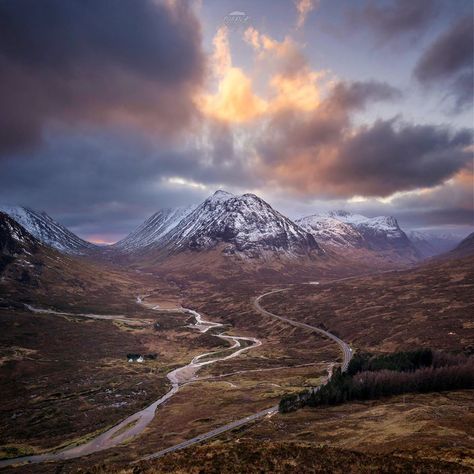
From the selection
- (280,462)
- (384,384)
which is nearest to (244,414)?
(384,384)

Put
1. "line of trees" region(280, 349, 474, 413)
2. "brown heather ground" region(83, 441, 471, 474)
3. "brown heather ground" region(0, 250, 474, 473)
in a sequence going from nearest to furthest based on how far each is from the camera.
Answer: "brown heather ground" region(83, 441, 471, 474) < "brown heather ground" region(0, 250, 474, 473) < "line of trees" region(280, 349, 474, 413)

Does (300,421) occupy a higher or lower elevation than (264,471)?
lower

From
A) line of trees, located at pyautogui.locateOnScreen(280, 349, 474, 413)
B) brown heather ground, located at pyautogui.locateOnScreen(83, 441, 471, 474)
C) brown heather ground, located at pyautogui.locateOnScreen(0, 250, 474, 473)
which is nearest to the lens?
brown heather ground, located at pyautogui.locateOnScreen(83, 441, 471, 474)

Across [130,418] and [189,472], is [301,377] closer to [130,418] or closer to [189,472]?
[130,418]

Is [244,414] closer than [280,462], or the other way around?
[280,462]

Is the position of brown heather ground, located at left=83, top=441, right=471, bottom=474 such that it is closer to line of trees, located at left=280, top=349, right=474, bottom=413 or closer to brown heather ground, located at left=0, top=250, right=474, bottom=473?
brown heather ground, located at left=0, top=250, right=474, bottom=473

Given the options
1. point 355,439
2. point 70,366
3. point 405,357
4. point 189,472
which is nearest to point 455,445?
point 355,439

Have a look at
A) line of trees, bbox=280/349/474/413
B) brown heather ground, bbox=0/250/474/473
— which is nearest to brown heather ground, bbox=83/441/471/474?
brown heather ground, bbox=0/250/474/473

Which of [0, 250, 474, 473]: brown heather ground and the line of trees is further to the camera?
the line of trees

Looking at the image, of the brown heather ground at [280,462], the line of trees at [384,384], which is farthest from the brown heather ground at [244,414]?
the line of trees at [384,384]

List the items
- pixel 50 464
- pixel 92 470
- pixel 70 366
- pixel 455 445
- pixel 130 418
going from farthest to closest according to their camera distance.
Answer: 1. pixel 70 366
2. pixel 130 418
3. pixel 50 464
4. pixel 92 470
5. pixel 455 445

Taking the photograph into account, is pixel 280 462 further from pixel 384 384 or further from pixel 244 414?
pixel 384 384
